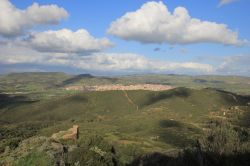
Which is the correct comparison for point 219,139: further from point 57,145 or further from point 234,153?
point 57,145

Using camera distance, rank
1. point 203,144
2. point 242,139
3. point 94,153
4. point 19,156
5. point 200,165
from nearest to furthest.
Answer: point 19,156, point 94,153, point 200,165, point 203,144, point 242,139

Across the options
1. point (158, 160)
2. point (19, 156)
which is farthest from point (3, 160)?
point (158, 160)

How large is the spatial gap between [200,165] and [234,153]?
15117 mm

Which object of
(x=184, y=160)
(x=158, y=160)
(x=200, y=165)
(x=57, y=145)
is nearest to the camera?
(x=57, y=145)

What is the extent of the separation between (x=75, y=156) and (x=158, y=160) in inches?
1437

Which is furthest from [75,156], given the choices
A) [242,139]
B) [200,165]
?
[242,139]

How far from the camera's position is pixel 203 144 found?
110375mm

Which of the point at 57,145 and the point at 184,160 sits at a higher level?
the point at 57,145

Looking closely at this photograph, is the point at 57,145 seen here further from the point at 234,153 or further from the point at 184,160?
the point at 234,153

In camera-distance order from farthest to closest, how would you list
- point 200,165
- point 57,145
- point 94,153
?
point 200,165
point 94,153
point 57,145

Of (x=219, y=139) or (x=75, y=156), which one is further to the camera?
(x=219, y=139)

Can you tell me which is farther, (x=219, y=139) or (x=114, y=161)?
(x=219, y=139)

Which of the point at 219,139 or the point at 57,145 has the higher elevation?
the point at 57,145

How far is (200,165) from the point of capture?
82438mm
